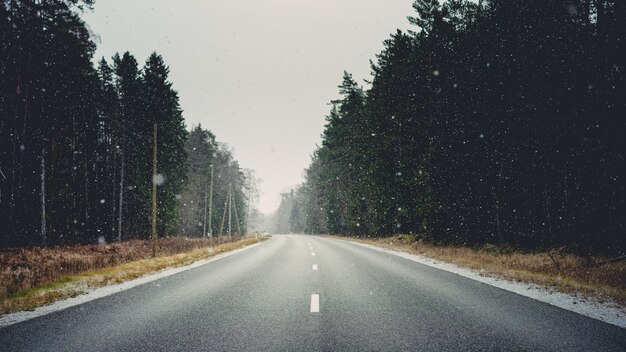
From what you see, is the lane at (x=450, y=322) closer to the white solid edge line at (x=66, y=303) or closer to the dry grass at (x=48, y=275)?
the white solid edge line at (x=66, y=303)

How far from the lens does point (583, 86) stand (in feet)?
48.4

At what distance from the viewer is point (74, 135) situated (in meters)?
31.2

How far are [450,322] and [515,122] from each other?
16.0 meters

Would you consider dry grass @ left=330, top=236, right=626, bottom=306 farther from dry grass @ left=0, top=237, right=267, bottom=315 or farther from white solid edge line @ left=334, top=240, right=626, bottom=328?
dry grass @ left=0, top=237, right=267, bottom=315

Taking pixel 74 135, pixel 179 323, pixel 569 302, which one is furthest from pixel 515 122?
pixel 74 135

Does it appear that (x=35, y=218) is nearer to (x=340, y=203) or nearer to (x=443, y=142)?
(x=443, y=142)

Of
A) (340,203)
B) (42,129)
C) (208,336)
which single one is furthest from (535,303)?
(340,203)

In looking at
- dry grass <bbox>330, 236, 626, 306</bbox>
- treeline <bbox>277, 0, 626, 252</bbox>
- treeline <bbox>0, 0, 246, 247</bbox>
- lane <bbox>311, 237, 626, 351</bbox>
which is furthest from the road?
treeline <bbox>0, 0, 246, 247</bbox>

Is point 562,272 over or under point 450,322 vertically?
under

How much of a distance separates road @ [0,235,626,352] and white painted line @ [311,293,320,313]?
0.07 ft

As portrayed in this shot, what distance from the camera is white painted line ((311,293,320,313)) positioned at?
6.37 meters

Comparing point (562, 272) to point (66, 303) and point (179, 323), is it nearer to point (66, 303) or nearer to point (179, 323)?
point (179, 323)

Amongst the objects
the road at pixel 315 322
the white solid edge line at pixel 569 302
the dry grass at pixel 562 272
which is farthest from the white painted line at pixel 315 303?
the dry grass at pixel 562 272

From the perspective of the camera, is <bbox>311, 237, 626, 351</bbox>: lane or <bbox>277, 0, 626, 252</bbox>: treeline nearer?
<bbox>311, 237, 626, 351</bbox>: lane
